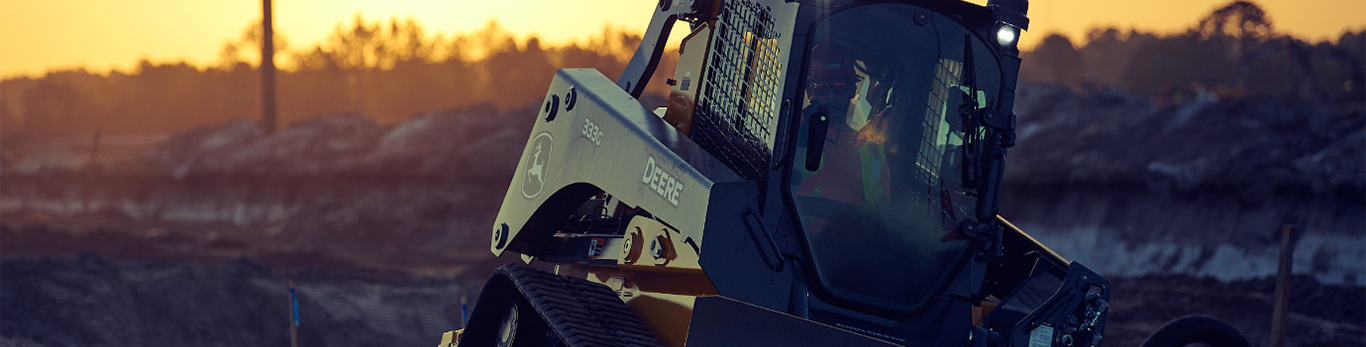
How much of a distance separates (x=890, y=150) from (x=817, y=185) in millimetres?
361

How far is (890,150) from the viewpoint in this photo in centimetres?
412

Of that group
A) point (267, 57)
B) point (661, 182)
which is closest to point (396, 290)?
point (661, 182)

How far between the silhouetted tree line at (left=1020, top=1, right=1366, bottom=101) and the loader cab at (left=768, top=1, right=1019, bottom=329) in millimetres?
24028

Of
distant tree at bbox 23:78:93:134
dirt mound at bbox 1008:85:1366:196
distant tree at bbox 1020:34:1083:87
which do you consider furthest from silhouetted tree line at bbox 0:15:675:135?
dirt mound at bbox 1008:85:1366:196

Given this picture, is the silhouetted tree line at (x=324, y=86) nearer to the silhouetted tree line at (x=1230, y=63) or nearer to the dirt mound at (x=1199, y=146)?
the silhouetted tree line at (x=1230, y=63)

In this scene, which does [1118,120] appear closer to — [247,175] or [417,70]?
[247,175]

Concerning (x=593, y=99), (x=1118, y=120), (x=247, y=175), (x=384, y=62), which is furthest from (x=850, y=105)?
(x=384, y=62)

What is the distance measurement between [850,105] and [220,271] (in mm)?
12997

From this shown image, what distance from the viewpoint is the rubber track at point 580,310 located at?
3961 millimetres

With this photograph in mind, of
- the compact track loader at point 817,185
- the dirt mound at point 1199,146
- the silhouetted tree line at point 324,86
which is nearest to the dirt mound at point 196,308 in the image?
the compact track loader at point 817,185

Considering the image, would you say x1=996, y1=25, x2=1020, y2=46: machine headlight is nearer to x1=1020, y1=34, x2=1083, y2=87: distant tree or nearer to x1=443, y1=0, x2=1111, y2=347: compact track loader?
x1=443, y1=0, x2=1111, y2=347: compact track loader

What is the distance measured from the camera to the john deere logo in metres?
4.92

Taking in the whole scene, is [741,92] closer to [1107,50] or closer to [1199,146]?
[1199,146]

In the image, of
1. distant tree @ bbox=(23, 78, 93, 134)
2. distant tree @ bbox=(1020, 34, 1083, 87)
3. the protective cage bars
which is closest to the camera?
the protective cage bars
